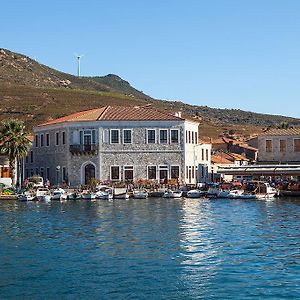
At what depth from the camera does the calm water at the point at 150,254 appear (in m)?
23.0

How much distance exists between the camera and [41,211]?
52188mm

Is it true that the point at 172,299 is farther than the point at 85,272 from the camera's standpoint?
No

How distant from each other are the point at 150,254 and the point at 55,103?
4173 inches

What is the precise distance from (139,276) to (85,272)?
223 cm

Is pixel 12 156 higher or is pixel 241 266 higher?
pixel 12 156

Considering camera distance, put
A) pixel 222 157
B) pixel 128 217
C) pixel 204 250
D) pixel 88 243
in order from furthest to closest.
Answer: pixel 222 157, pixel 128 217, pixel 88 243, pixel 204 250

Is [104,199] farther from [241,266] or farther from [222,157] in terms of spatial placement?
[241,266]

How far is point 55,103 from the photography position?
13312 cm

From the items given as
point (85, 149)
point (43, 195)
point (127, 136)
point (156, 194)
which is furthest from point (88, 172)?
point (156, 194)

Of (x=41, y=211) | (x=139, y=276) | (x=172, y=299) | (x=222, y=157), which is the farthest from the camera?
(x=222, y=157)

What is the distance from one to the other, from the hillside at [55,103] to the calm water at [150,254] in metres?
72.1

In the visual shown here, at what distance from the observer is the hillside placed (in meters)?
125

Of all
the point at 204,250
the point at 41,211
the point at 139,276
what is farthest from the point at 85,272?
the point at 41,211

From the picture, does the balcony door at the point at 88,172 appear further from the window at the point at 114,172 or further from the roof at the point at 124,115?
the roof at the point at 124,115
